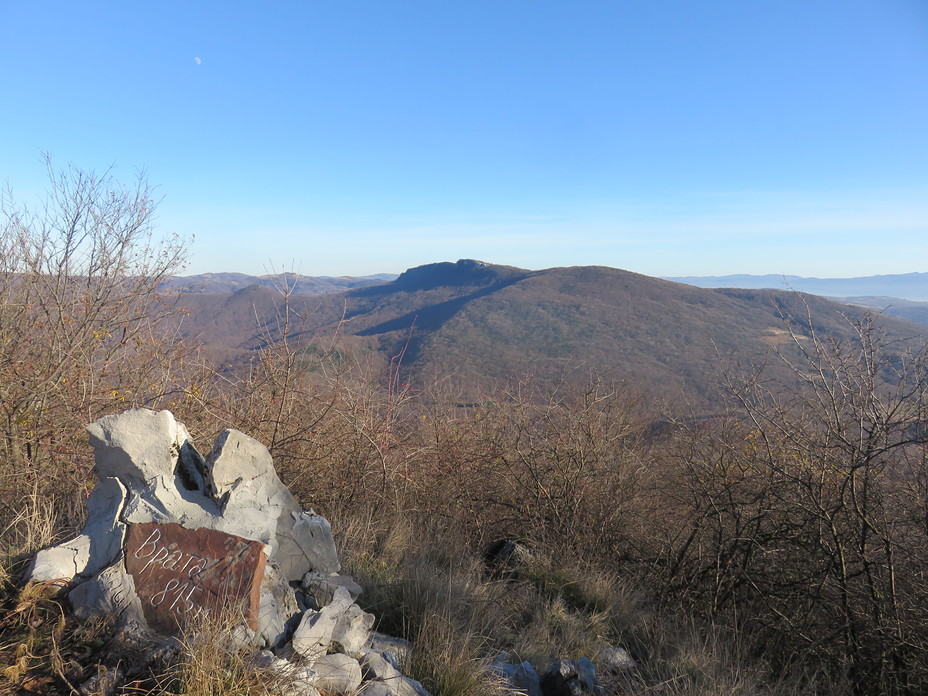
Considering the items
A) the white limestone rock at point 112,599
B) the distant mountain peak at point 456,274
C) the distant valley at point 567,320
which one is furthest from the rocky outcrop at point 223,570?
the distant mountain peak at point 456,274

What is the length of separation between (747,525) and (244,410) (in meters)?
5.59

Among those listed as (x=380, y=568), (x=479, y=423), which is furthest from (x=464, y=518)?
(x=380, y=568)

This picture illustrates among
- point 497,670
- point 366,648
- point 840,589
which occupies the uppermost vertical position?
point 366,648

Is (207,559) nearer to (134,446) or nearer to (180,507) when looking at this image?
(180,507)

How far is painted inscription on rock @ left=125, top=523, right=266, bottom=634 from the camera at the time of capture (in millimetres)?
2799

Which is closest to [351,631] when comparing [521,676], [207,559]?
[207,559]

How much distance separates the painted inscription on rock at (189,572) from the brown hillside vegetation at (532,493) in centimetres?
27

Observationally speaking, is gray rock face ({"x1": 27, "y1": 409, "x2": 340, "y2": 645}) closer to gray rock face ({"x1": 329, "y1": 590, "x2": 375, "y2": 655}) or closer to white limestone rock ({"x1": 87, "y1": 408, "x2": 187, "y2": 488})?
white limestone rock ({"x1": 87, "y1": 408, "x2": 187, "y2": 488})

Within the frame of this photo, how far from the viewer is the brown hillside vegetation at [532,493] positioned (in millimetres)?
3559

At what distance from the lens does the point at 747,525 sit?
5398 mm

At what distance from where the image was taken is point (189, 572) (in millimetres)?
2912

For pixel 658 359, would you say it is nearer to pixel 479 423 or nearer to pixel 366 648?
pixel 479 423

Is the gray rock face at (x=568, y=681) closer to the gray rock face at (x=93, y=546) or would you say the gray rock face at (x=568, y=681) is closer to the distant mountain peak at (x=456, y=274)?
the gray rock face at (x=93, y=546)

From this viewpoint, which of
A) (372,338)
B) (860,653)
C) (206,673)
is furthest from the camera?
(372,338)
